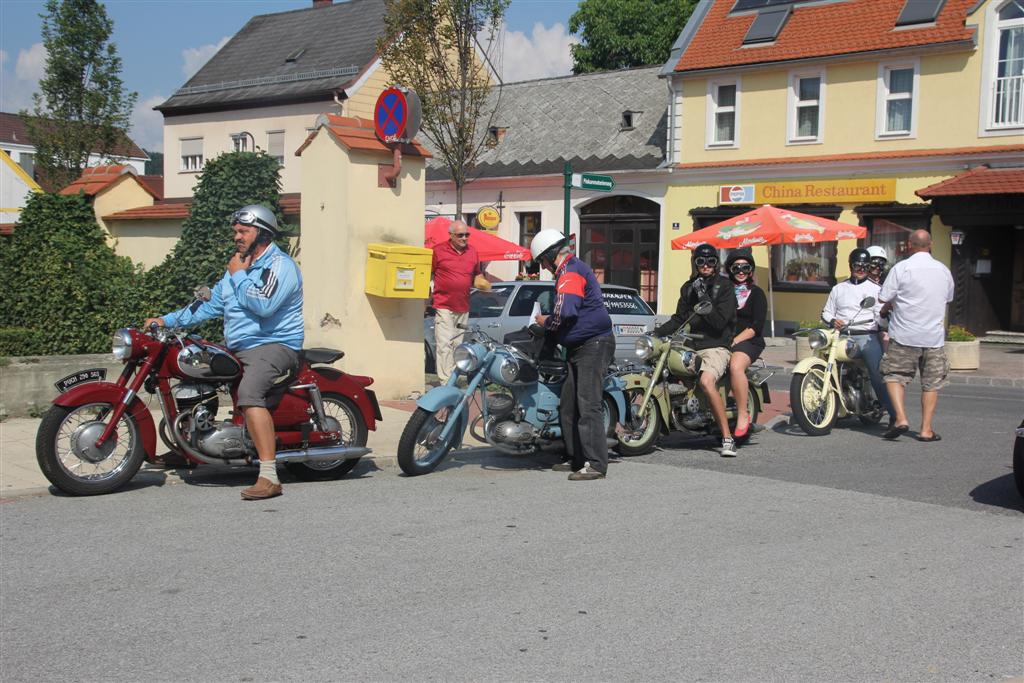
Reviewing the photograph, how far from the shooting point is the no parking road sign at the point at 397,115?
11172 mm

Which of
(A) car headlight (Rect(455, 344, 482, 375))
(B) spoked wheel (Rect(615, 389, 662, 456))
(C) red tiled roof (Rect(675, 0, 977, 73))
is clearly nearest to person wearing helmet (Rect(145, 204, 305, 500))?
(A) car headlight (Rect(455, 344, 482, 375))

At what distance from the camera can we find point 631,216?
100 feet

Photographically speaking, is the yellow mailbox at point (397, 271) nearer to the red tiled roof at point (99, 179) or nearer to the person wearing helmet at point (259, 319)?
the person wearing helmet at point (259, 319)

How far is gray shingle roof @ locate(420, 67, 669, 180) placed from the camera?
3134cm

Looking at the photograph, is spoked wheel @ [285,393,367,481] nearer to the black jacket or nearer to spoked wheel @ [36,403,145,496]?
spoked wheel @ [36,403,145,496]

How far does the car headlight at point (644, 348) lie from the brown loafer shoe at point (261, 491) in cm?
343

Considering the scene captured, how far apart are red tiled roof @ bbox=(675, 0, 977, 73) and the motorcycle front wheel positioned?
16621 millimetres

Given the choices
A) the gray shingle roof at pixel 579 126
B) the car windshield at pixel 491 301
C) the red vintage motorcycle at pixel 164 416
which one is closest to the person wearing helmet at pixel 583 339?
the red vintage motorcycle at pixel 164 416

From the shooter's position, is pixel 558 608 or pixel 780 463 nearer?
pixel 558 608

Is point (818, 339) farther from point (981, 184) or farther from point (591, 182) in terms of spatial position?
point (981, 184)

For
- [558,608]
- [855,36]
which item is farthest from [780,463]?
[855,36]

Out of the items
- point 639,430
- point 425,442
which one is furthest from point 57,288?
point 639,430

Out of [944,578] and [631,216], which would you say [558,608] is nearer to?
[944,578]

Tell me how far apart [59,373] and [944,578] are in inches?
309
